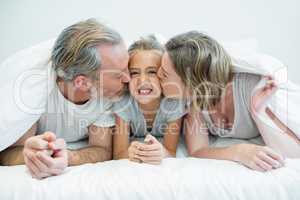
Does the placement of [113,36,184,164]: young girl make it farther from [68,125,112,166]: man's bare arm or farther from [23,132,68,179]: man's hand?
[23,132,68,179]: man's hand

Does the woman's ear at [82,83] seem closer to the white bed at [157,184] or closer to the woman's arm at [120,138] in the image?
the woman's arm at [120,138]

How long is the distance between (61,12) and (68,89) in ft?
2.19

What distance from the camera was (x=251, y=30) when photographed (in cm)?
174

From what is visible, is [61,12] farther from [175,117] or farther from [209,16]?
[175,117]

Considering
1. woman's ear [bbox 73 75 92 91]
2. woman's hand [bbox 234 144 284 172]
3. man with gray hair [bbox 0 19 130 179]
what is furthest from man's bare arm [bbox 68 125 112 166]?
woman's hand [bbox 234 144 284 172]

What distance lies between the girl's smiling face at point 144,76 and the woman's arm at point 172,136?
12 centimetres

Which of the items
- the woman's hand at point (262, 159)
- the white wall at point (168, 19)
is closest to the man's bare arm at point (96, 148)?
→ the woman's hand at point (262, 159)

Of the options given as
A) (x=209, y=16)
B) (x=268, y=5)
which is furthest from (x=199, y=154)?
(x=268, y=5)

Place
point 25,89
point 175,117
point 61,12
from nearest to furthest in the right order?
1. point 25,89
2. point 175,117
3. point 61,12

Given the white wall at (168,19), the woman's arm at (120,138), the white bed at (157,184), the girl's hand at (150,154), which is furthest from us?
the white wall at (168,19)

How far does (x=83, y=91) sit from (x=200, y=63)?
0.34 metres

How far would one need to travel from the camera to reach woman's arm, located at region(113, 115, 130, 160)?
116 cm

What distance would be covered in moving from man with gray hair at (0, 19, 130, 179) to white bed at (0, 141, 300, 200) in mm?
151

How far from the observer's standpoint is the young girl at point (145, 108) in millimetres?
1114
